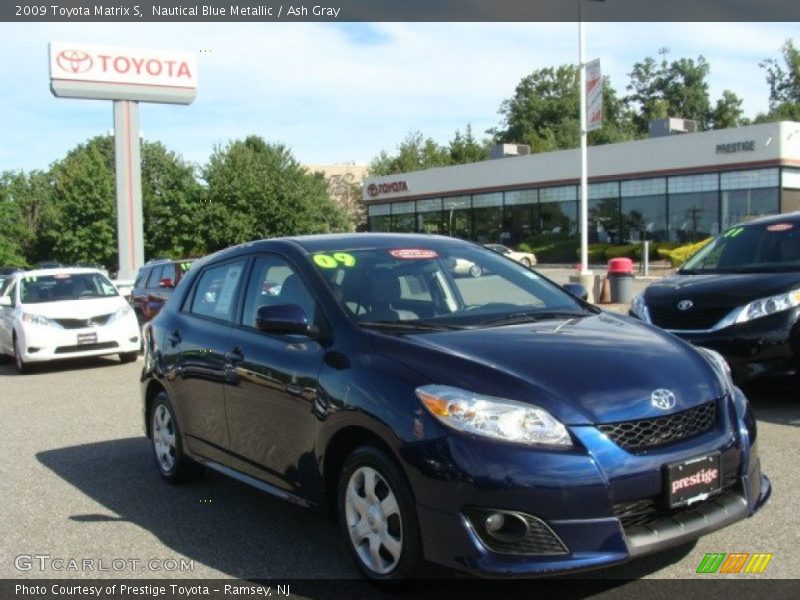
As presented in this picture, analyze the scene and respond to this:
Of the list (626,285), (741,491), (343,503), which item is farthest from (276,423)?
(626,285)

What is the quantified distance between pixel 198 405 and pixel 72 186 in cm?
5551

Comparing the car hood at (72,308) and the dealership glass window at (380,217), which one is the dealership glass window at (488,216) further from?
the car hood at (72,308)

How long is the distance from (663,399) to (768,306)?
14.5 feet

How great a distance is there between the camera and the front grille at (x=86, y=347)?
13.7 metres

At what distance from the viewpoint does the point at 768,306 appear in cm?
773

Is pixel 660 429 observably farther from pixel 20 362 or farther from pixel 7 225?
pixel 7 225

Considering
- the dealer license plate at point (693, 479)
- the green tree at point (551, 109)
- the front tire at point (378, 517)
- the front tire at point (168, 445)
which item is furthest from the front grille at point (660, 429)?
the green tree at point (551, 109)

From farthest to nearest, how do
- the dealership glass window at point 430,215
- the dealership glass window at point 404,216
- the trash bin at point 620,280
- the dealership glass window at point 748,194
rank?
the dealership glass window at point 404,216 → the dealership glass window at point 430,215 → the dealership glass window at point 748,194 → the trash bin at point 620,280

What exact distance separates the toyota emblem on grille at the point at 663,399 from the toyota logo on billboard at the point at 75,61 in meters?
36.6

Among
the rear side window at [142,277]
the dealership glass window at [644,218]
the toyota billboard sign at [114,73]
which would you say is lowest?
the rear side window at [142,277]

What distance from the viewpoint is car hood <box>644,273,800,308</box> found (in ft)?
25.7

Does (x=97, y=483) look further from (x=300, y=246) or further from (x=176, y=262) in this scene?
(x=176, y=262)

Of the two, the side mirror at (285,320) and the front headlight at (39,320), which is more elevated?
the side mirror at (285,320)

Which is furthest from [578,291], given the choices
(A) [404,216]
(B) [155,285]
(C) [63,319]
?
(A) [404,216]
